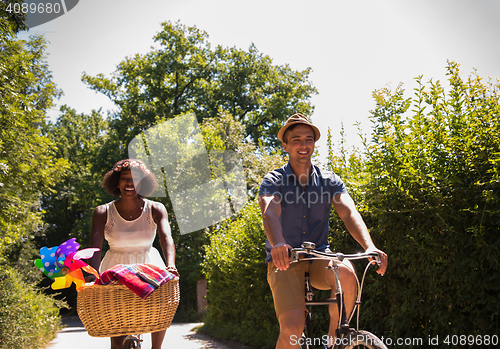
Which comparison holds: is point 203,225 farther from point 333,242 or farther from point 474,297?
point 474,297

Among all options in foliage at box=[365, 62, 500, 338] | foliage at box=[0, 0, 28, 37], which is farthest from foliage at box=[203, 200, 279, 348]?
foliage at box=[0, 0, 28, 37]

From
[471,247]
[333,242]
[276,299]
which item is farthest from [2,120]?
[471,247]

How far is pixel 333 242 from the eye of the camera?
5.42 meters

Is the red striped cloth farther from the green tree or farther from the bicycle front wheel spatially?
the green tree

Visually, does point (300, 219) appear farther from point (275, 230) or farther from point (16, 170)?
point (16, 170)

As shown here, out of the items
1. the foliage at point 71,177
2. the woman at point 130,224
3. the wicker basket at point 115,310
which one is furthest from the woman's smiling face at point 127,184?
the foliage at point 71,177

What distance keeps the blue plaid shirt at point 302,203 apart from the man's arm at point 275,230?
98 mm

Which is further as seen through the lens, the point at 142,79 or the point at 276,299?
the point at 142,79

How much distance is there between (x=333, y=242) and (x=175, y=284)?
282 cm

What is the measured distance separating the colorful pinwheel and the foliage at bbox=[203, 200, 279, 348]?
4.33m

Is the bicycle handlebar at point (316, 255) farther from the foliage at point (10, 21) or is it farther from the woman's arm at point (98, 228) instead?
the foliage at point (10, 21)

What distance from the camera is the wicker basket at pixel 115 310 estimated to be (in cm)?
286

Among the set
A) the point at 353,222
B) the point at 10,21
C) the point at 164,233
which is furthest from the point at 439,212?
the point at 10,21

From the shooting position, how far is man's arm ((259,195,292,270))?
8.30 feet
